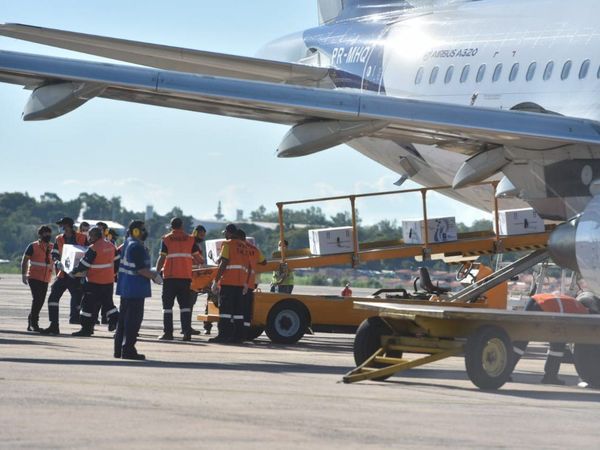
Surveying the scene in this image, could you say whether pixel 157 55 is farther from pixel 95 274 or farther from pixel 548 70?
pixel 548 70

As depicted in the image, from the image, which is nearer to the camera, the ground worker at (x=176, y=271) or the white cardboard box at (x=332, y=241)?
the ground worker at (x=176, y=271)

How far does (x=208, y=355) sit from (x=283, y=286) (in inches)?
420

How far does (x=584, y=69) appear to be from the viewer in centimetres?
1877

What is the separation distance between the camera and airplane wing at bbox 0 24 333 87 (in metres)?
19.8

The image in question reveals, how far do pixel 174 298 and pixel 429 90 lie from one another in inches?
262

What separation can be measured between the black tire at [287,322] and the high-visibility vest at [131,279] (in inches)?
166

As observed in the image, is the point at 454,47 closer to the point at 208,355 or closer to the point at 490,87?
the point at 490,87

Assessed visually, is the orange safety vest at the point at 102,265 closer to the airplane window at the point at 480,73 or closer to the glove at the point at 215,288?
the glove at the point at 215,288

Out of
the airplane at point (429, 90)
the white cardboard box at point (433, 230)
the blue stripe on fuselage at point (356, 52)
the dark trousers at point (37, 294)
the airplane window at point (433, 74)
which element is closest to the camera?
the airplane at point (429, 90)

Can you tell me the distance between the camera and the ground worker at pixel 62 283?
2009cm

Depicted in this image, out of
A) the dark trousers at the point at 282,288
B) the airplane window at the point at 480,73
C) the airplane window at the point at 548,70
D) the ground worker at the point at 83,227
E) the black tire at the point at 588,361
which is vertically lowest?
the black tire at the point at 588,361

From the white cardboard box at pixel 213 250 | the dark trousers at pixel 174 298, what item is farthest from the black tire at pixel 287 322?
the white cardboard box at pixel 213 250

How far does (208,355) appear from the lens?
16.3 m

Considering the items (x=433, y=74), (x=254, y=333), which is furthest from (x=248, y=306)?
(x=433, y=74)
